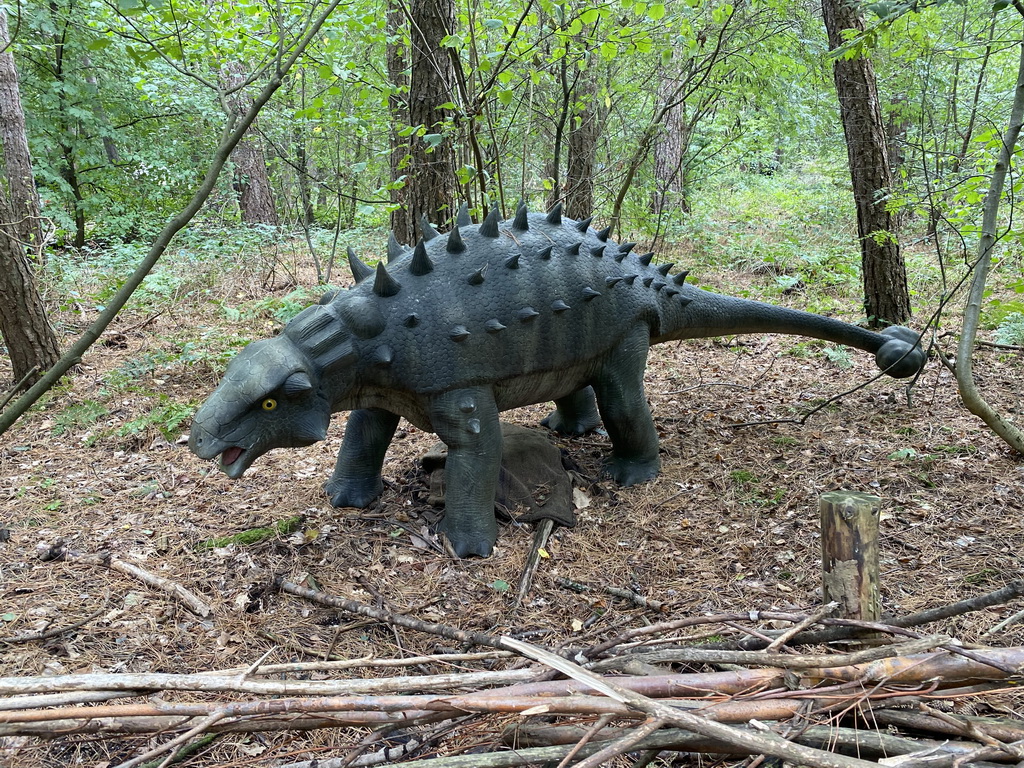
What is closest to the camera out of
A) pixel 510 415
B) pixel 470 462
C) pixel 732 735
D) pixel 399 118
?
pixel 732 735

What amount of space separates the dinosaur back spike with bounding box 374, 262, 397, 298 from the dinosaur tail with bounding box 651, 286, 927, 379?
186cm

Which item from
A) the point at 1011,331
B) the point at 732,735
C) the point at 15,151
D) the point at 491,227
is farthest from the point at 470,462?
the point at 15,151

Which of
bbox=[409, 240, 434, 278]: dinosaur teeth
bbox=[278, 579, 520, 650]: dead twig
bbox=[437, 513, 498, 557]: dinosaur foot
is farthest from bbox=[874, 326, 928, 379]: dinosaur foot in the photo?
bbox=[278, 579, 520, 650]: dead twig

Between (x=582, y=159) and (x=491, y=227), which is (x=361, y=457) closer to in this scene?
(x=491, y=227)

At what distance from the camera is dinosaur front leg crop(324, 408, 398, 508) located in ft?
12.8

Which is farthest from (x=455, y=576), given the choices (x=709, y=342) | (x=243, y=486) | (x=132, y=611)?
(x=709, y=342)

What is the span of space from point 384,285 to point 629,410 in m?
1.71

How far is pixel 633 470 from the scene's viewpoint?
4.29 metres

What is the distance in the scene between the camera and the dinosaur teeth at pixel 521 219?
3766mm

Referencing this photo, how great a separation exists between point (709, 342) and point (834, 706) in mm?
5714

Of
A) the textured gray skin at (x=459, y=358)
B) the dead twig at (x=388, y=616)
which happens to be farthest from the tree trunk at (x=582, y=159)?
the dead twig at (x=388, y=616)

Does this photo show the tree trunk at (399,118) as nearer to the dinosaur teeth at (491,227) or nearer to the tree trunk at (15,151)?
the dinosaur teeth at (491,227)

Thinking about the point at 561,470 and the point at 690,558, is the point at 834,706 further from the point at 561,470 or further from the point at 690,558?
the point at 561,470

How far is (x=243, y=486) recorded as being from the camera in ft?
14.0
